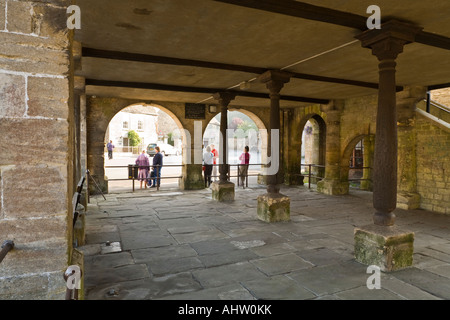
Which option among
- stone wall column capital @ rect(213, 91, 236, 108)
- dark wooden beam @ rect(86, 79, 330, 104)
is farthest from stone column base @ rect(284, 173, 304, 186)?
stone wall column capital @ rect(213, 91, 236, 108)

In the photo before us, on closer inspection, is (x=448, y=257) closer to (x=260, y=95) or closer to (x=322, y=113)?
(x=260, y=95)

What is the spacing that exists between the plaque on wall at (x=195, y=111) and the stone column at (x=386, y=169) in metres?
7.50

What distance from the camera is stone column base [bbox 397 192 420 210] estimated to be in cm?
756

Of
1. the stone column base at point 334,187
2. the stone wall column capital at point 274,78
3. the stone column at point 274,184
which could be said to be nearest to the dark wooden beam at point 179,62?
the stone wall column capital at point 274,78

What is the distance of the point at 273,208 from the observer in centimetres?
604

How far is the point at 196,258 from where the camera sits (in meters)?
4.03

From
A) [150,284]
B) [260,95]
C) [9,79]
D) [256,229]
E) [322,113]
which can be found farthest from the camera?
[322,113]

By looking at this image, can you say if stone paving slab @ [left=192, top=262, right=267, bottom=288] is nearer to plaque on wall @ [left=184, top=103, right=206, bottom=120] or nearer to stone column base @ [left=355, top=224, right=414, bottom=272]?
stone column base @ [left=355, top=224, right=414, bottom=272]

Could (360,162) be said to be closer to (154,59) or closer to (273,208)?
(273,208)

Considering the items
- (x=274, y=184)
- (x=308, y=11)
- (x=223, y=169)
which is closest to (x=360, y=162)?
(x=223, y=169)

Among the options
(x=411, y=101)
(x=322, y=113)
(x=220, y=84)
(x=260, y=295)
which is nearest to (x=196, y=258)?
(x=260, y=295)

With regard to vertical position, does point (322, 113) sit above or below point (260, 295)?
above

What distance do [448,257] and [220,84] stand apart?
5.70 m

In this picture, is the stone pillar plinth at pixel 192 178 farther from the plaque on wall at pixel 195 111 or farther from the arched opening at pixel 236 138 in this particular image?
the arched opening at pixel 236 138
